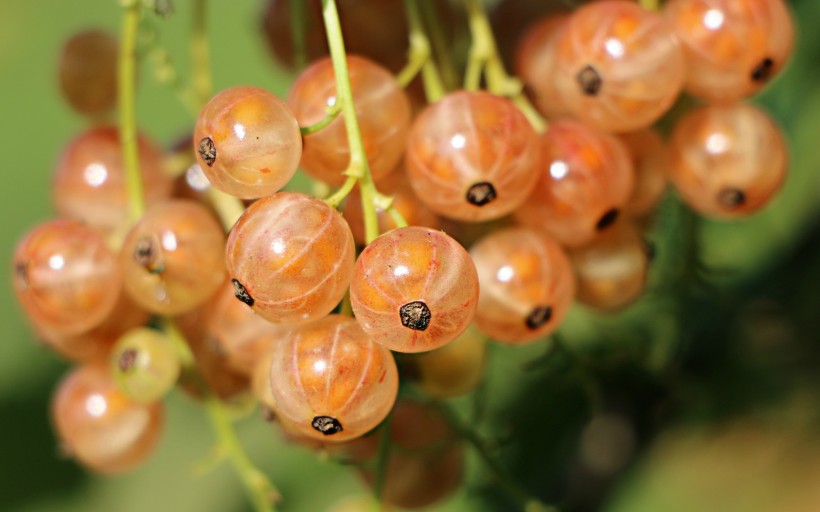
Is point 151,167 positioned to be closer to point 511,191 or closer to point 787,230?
point 511,191

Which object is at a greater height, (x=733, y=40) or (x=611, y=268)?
(x=733, y=40)

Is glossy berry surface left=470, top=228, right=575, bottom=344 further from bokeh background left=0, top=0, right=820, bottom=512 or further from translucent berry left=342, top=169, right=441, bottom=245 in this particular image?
bokeh background left=0, top=0, right=820, bottom=512

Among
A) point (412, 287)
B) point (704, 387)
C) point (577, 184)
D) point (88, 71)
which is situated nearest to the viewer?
point (412, 287)

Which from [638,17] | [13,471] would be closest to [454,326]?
[638,17]

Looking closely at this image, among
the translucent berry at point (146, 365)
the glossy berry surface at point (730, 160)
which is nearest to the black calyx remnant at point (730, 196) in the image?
the glossy berry surface at point (730, 160)

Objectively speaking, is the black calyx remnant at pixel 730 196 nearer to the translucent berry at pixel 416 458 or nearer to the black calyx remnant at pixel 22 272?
the translucent berry at pixel 416 458

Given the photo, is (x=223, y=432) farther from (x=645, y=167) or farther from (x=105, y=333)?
(x=645, y=167)

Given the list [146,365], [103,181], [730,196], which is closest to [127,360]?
[146,365]
